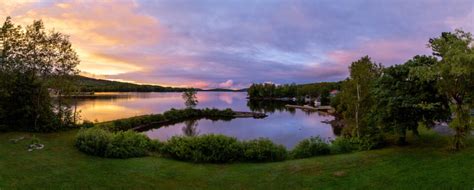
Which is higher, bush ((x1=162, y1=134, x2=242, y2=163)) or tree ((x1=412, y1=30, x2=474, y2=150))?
tree ((x1=412, y1=30, x2=474, y2=150))

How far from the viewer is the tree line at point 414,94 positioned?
12021 millimetres

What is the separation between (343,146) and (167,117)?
39.9 m

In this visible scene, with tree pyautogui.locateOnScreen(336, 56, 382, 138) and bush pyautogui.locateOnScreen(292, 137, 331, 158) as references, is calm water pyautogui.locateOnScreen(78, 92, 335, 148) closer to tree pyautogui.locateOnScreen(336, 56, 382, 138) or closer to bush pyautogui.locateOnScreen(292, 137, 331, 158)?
tree pyautogui.locateOnScreen(336, 56, 382, 138)

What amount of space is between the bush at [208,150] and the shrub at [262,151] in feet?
1.30

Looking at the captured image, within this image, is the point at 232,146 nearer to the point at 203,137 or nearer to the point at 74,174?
the point at 203,137

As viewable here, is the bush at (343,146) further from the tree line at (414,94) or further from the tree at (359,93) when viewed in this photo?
the tree at (359,93)

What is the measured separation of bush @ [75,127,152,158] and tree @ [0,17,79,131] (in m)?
5.59

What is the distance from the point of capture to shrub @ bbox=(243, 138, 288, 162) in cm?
1409

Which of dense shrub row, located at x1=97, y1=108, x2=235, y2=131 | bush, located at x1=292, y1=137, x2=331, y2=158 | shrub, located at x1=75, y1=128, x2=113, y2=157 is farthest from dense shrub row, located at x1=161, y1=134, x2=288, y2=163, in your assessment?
dense shrub row, located at x1=97, y1=108, x2=235, y2=131

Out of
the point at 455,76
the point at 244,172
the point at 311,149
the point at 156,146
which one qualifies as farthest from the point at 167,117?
the point at 455,76

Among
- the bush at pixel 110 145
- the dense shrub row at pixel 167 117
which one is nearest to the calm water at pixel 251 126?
the dense shrub row at pixel 167 117

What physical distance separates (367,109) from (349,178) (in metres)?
8.36

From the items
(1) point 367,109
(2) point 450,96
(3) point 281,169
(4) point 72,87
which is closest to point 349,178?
(3) point 281,169

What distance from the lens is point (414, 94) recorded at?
1419cm
